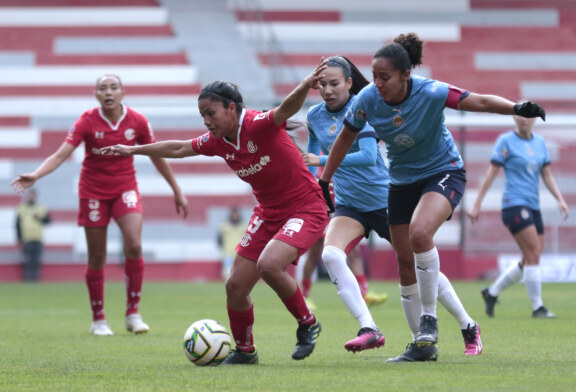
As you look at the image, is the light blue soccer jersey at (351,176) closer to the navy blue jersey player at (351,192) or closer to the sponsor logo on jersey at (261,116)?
the navy blue jersey player at (351,192)

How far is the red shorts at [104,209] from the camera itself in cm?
894

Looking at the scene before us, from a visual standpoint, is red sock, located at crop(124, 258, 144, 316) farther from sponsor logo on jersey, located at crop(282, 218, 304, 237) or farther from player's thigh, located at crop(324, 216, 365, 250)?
sponsor logo on jersey, located at crop(282, 218, 304, 237)

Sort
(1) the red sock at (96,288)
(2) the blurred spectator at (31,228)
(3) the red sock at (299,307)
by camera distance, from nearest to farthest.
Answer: (3) the red sock at (299,307) < (1) the red sock at (96,288) < (2) the blurred spectator at (31,228)

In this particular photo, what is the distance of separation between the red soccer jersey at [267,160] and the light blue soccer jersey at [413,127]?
0.44 m

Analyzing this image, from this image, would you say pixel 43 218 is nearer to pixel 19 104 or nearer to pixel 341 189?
pixel 19 104

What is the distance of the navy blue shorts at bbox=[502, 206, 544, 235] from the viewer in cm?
1042

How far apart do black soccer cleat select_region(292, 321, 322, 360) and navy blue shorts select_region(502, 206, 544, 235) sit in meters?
4.93

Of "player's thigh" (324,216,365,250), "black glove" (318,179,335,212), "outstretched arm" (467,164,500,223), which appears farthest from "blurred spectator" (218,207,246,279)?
"black glove" (318,179,335,212)

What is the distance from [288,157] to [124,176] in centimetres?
331

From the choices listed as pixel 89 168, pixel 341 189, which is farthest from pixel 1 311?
pixel 341 189

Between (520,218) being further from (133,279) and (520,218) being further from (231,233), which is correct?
(231,233)

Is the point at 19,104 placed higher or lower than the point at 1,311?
higher

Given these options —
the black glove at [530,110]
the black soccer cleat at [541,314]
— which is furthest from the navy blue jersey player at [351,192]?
the black soccer cleat at [541,314]

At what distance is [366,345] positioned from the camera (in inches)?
233
